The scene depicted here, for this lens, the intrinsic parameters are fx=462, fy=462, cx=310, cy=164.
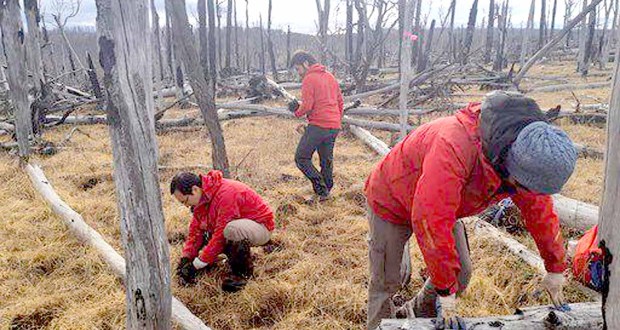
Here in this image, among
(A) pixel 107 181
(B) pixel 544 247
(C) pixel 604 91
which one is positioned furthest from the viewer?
(C) pixel 604 91

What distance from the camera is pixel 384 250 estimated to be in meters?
2.55

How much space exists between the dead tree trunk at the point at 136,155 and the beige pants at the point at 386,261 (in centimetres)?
112

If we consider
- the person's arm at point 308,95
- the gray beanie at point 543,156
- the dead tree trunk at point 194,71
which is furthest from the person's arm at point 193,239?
the gray beanie at point 543,156

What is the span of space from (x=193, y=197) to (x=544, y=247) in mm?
2457

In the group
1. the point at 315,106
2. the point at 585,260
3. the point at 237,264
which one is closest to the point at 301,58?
the point at 315,106

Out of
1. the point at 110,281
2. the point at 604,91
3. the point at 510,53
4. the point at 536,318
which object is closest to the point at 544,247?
the point at 536,318

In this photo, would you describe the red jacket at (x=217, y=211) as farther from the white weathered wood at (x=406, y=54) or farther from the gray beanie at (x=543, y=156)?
the gray beanie at (x=543, y=156)

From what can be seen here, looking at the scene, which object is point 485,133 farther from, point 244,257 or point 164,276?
point 244,257

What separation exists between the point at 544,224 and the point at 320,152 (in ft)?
12.3

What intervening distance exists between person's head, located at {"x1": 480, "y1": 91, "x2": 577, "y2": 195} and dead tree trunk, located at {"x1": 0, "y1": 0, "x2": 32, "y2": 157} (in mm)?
7179

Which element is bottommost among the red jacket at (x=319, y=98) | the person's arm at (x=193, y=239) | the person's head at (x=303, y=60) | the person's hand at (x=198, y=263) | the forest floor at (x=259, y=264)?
the forest floor at (x=259, y=264)

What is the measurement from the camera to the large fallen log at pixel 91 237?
3.18 m

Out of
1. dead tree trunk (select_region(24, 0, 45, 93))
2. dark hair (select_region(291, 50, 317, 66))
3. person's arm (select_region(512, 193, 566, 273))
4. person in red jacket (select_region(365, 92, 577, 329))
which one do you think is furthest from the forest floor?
dead tree trunk (select_region(24, 0, 45, 93))

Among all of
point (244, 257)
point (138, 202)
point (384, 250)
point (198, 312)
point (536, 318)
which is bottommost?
point (198, 312)
